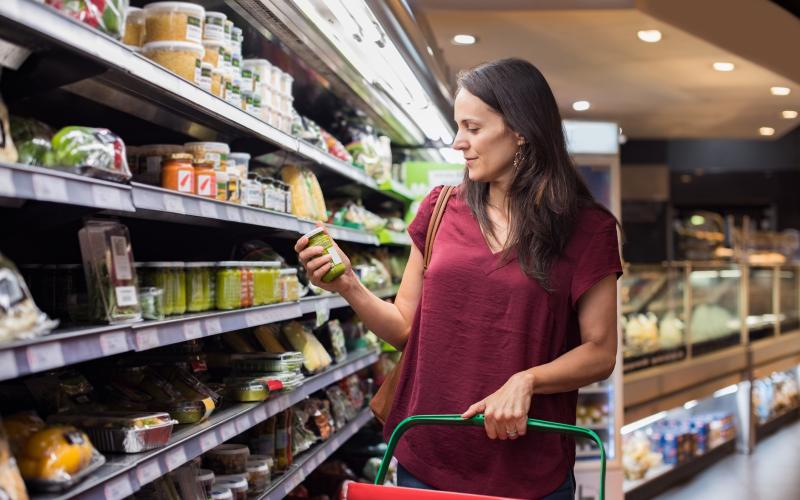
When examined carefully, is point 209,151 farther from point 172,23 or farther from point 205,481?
point 205,481

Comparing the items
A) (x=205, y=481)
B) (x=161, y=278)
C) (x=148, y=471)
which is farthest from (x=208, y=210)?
(x=205, y=481)

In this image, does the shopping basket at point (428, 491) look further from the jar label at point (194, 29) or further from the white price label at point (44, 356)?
the jar label at point (194, 29)

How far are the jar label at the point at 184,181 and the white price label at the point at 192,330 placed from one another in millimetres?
333

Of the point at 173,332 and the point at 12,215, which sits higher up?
the point at 12,215

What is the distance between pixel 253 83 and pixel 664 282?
15.6ft

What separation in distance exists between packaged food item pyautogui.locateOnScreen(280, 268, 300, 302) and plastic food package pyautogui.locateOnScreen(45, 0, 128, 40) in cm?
130

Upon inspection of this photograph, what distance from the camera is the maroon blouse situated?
6.94 feet

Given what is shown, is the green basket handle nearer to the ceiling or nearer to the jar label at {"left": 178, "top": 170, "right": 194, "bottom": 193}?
the jar label at {"left": 178, "top": 170, "right": 194, "bottom": 193}

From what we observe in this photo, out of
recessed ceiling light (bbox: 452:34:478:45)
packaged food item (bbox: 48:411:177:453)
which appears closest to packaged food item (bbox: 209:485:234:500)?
packaged food item (bbox: 48:411:177:453)

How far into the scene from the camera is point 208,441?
2381mm

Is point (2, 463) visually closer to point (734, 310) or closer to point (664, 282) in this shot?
point (664, 282)

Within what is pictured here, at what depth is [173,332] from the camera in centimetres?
215

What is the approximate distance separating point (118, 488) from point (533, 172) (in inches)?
45.6

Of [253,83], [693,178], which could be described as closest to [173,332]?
[253,83]
